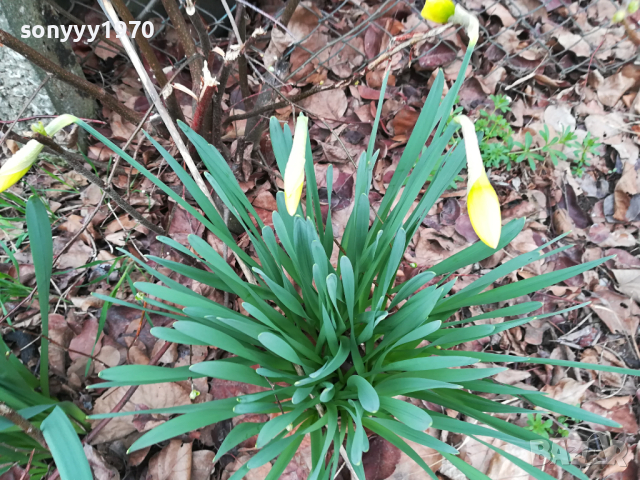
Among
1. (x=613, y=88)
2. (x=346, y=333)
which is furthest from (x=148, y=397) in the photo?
(x=613, y=88)

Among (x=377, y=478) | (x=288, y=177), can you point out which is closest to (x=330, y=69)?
(x=288, y=177)

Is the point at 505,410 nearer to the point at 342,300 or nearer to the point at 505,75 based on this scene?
the point at 342,300

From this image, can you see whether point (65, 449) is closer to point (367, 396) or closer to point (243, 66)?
point (367, 396)

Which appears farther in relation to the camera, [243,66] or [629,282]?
[629,282]

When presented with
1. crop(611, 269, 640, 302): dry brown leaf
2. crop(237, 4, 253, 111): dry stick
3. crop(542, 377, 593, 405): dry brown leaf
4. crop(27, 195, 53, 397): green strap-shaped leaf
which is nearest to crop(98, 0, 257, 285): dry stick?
crop(237, 4, 253, 111): dry stick

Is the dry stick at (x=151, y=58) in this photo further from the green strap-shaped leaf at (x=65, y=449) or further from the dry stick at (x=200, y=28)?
the green strap-shaped leaf at (x=65, y=449)

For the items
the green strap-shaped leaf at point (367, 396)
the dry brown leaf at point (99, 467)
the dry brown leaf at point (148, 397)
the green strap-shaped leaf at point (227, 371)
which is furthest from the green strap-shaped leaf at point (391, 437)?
the dry brown leaf at point (99, 467)
